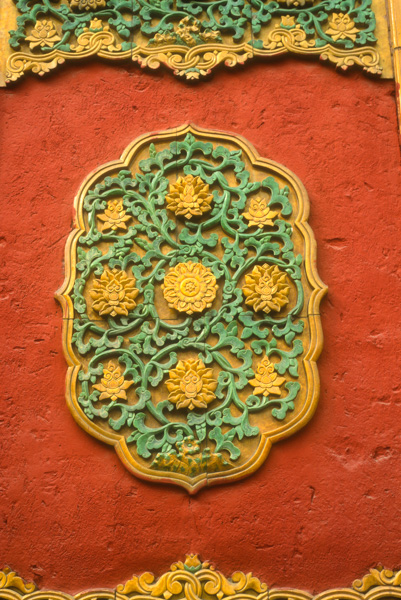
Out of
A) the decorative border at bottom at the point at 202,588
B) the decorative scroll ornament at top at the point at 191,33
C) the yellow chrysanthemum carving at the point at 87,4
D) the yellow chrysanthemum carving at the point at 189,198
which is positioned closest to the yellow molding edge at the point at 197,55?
the decorative scroll ornament at top at the point at 191,33

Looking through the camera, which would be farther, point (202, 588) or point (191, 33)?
point (191, 33)

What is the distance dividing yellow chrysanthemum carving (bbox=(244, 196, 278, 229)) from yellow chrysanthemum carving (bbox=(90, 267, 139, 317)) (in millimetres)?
526

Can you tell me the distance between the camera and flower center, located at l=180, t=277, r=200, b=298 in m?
3.12

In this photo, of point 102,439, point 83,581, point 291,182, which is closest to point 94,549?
point 83,581

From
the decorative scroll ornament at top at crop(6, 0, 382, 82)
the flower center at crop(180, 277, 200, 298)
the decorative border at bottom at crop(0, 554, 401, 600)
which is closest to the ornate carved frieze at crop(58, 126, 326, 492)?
the flower center at crop(180, 277, 200, 298)

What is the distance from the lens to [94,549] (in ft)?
9.28

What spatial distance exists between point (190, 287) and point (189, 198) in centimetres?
37

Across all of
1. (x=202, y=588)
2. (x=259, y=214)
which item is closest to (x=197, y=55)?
(x=259, y=214)

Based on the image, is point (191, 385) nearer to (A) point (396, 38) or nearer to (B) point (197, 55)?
(B) point (197, 55)

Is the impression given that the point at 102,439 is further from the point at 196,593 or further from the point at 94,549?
the point at 196,593

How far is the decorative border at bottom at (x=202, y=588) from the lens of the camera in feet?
9.01

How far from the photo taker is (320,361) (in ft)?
10.0

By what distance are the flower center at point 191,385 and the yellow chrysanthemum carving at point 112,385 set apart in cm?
20

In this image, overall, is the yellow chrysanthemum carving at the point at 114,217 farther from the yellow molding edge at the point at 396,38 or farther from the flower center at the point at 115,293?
the yellow molding edge at the point at 396,38
